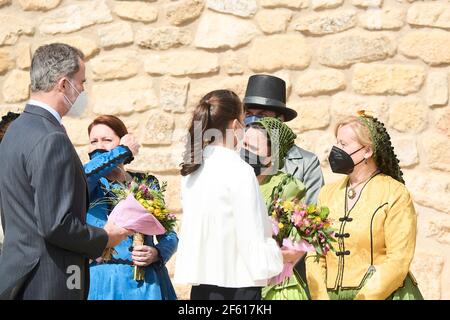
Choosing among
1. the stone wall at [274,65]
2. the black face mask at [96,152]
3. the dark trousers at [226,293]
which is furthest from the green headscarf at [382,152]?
the stone wall at [274,65]

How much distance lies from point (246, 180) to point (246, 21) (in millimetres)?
3018

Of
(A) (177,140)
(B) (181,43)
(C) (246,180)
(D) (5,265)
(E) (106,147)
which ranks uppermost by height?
(B) (181,43)

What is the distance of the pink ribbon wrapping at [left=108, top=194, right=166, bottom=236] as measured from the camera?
3852mm

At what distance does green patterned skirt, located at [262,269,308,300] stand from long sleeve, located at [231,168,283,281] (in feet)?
2.19

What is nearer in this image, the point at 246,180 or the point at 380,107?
the point at 246,180

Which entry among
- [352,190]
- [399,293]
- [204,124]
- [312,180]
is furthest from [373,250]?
[204,124]

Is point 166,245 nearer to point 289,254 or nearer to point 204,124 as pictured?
point 289,254

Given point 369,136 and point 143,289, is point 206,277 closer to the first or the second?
point 143,289

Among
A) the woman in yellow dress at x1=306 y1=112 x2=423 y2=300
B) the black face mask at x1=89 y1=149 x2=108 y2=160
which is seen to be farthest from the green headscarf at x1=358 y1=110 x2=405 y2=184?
the black face mask at x1=89 y1=149 x2=108 y2=160

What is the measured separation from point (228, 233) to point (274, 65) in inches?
114

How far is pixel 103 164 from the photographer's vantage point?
4535 mm

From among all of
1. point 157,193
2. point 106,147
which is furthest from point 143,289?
point 106,147

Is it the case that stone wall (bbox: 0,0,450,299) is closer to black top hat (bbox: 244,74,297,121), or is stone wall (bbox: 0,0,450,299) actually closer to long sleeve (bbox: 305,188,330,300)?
black top hat (bbox: 244,74,297,121)

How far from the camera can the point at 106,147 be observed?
196 inches
